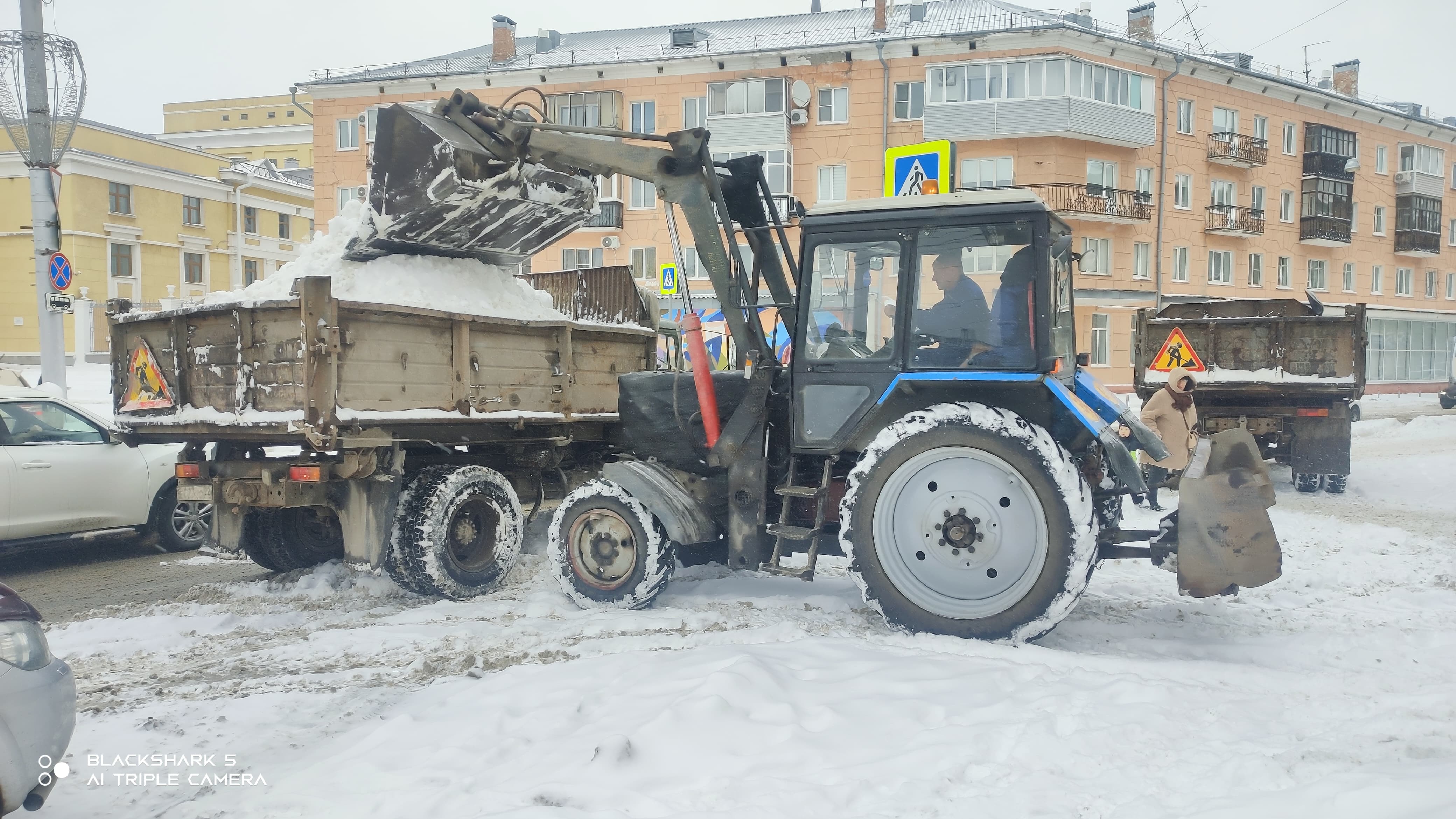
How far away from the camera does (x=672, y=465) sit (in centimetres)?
651

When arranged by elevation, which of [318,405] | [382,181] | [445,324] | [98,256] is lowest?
[318,405]

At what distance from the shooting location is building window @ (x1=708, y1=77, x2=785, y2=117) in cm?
3278

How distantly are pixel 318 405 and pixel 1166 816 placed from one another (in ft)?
15.9

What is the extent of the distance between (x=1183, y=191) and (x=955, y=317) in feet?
115

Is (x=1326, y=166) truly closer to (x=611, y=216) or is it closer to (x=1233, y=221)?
(x=1233, y=221)

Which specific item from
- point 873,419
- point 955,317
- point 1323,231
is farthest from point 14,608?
point 1323,231

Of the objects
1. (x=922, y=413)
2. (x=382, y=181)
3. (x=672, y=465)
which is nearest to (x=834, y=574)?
(x=672, y=465)

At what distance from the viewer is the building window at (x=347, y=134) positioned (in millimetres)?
36844

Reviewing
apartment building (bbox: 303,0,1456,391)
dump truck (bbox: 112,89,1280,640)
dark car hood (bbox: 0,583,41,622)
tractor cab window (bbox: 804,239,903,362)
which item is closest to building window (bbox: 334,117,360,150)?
apartment building (bbox: 303,0,1456,391)

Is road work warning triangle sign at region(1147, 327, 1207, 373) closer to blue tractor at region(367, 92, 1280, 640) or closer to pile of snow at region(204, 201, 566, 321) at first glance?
blue tractor at region(367, 92, 1280, 640)

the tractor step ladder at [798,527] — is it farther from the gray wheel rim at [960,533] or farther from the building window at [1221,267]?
the building window at [1221,267]

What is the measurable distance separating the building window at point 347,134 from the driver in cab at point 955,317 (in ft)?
119

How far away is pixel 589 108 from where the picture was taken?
33906 millimetres

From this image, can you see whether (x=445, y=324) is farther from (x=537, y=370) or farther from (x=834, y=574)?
(x=834, y=574)
